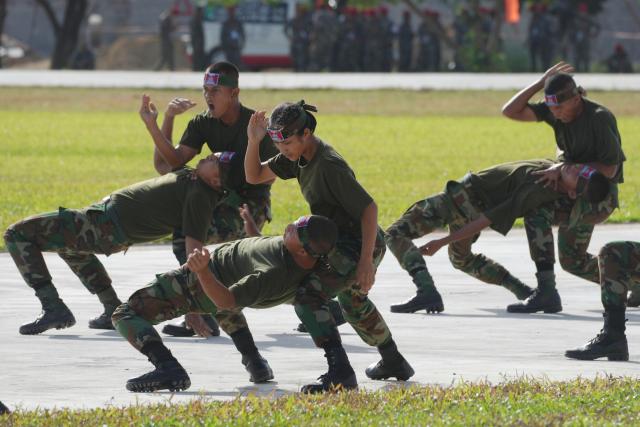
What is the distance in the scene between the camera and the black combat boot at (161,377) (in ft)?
26.3

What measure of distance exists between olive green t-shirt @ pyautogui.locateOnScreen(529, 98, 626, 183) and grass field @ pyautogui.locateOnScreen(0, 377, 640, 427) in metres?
3.33

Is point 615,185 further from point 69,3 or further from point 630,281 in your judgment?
point 69,3

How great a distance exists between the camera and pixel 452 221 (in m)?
11.4

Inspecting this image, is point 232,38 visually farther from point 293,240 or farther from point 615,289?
point 293,240

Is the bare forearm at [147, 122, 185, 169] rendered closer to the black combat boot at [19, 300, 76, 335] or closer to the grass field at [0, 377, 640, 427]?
the black combat boot at [19, 300, 76, 335]

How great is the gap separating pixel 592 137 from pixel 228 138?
7.99ft

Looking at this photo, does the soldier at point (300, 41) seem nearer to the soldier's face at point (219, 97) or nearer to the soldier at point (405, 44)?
the soldier at point (405, 44)

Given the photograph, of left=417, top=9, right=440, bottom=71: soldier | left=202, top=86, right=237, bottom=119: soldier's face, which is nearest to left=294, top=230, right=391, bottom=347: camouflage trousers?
left=202, top=86, right=237, bottom=119: soldier's face

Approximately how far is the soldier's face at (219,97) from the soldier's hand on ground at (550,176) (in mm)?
2172

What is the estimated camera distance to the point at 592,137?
11.0m

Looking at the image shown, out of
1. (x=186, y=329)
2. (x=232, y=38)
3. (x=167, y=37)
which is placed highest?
(x=186, y=329)

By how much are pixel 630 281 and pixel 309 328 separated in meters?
1.96

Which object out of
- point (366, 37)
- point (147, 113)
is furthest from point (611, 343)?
point (366, 37)

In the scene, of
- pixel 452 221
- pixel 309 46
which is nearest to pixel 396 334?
pixel 452 221
